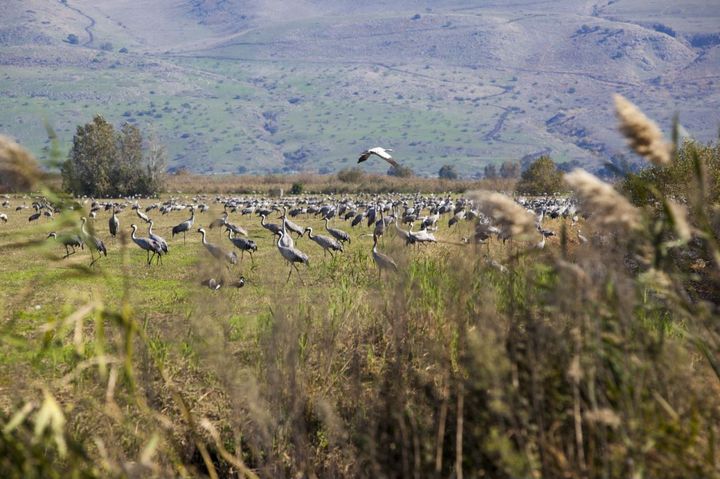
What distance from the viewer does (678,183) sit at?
16.1 metres

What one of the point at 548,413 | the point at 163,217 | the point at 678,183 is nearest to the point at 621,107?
the point at 548,413

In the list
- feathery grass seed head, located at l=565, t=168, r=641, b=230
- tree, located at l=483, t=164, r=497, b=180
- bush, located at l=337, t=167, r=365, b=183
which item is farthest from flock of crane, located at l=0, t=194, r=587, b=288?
tree, located at l=483, t=164, r=497, b=180

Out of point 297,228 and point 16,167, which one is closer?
point 16,167

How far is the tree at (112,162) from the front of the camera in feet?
199

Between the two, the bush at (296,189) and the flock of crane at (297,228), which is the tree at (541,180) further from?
the bush at (296,189)

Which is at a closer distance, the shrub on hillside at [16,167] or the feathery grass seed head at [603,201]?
the feathery grass seed head at [603,201]

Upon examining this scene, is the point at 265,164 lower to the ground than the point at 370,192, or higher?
lower

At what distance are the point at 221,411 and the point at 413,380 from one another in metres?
1.67

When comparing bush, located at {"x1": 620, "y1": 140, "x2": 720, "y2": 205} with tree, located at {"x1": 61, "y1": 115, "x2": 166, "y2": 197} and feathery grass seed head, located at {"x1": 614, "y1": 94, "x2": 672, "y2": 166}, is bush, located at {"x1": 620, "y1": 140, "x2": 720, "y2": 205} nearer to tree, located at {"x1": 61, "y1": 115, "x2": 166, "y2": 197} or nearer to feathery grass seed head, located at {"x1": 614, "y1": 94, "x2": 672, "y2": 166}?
feathery grass seed head, located at {"x1": 614, "y1": 94, "x2": 672, "y2": 166}

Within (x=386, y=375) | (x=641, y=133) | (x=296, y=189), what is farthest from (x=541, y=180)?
(x=641, y=133)

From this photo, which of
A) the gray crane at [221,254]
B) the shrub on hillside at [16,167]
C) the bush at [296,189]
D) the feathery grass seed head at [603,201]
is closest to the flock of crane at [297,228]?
the gray crane at [221,254]

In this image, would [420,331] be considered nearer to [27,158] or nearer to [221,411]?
[221,411]

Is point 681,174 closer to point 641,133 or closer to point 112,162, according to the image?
point 641,133

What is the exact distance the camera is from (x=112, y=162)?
208 ft
